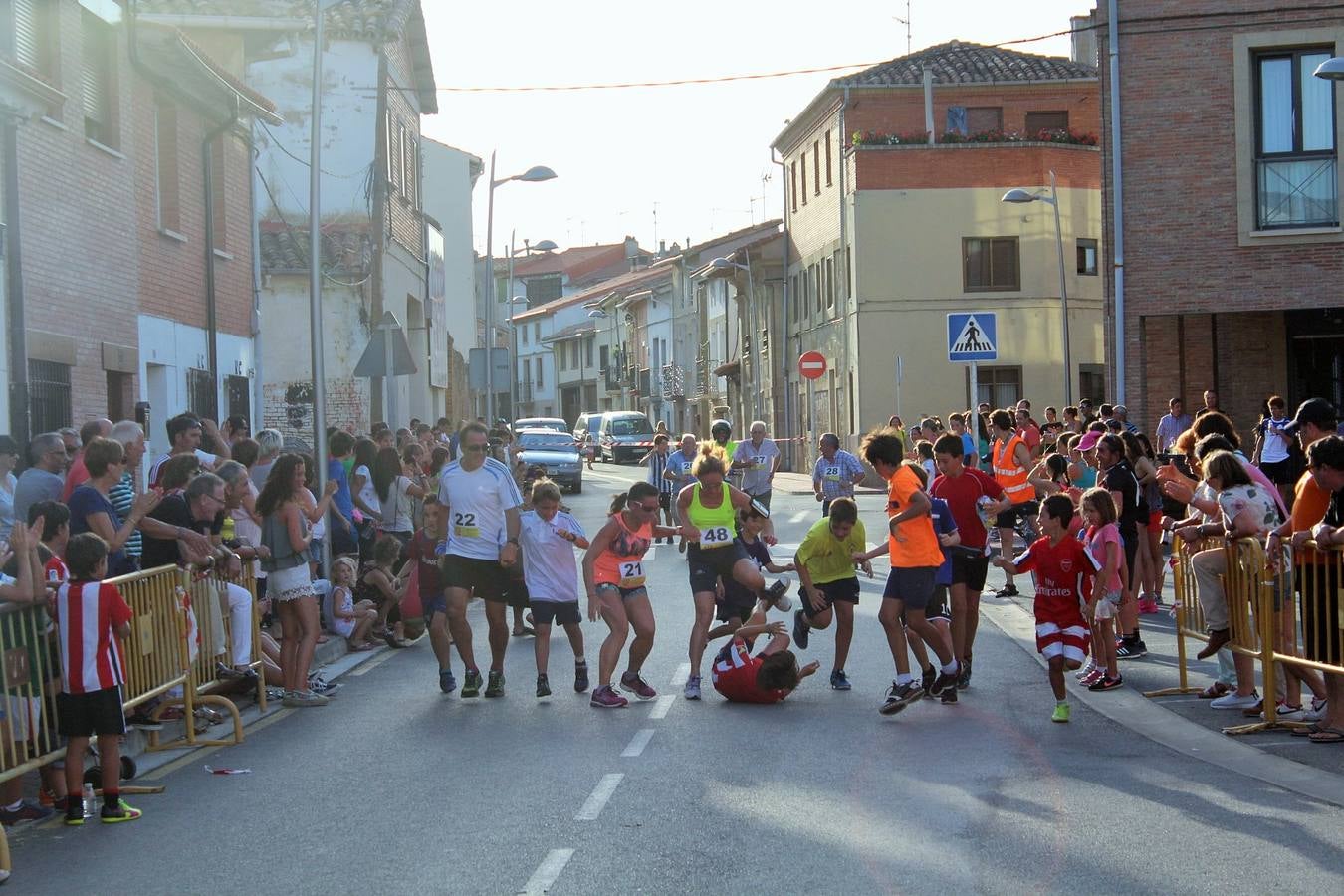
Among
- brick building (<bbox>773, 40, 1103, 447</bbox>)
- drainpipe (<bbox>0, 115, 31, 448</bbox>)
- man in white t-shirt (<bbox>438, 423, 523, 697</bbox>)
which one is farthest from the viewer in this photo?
brick building (<bbox>773, 40, 1103, 447</bbox>)

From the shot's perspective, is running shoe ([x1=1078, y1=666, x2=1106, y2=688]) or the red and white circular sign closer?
running shoe ([x1=1078, y1=666, x2=1106, y2=688])

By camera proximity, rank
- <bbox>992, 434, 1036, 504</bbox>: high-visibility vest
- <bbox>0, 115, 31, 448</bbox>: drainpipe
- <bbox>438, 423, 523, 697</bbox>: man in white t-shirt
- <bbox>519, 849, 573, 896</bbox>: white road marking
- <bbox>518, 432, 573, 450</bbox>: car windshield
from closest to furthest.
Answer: <bbox>519, 849, 573, 896</bbox>: white road marking
<bbox>438, 423, 523, 697</bbox>: man in white t-shirt
<bbox>0, 115, 31, 448</bbox>: drainpipe
<bbox>992, 434, 1036, 504</bbox>: high-visibility vest
<bbox>518, 432, 573, 450</bbox>: car windshield

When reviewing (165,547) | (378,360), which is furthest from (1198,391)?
(165,547)

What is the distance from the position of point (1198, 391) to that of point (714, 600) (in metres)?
17.7

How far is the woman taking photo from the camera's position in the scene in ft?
37.2

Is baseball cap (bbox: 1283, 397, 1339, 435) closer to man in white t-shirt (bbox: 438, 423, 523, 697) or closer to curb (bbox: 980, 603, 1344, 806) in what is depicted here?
curb (bbox: 980, 603, 1344, 806)

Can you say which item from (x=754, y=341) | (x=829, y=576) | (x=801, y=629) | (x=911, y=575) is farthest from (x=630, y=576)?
(x=754, y=341)

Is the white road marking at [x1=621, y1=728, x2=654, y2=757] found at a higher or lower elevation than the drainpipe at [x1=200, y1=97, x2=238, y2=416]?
lower

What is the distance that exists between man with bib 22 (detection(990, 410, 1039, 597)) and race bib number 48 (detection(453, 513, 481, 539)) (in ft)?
23.2

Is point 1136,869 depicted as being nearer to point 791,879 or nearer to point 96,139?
point 791,879

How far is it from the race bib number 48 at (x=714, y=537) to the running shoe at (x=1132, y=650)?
3.28 meters

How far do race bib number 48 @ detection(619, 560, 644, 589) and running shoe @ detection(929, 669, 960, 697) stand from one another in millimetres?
2117

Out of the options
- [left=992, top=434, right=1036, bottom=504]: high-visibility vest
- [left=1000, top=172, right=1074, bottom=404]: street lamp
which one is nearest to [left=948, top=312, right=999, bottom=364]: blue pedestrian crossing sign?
[left=992, top=434, right=1036, bottom=504]: high-visibility vest

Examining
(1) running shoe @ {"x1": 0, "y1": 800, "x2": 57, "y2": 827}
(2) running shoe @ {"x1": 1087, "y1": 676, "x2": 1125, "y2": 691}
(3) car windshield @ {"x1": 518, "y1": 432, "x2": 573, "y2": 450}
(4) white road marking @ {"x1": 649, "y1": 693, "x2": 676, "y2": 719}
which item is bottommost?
(4) white road marking @ {"x1": 649, "y1": 693, "x2": 676, "y2": 719}
